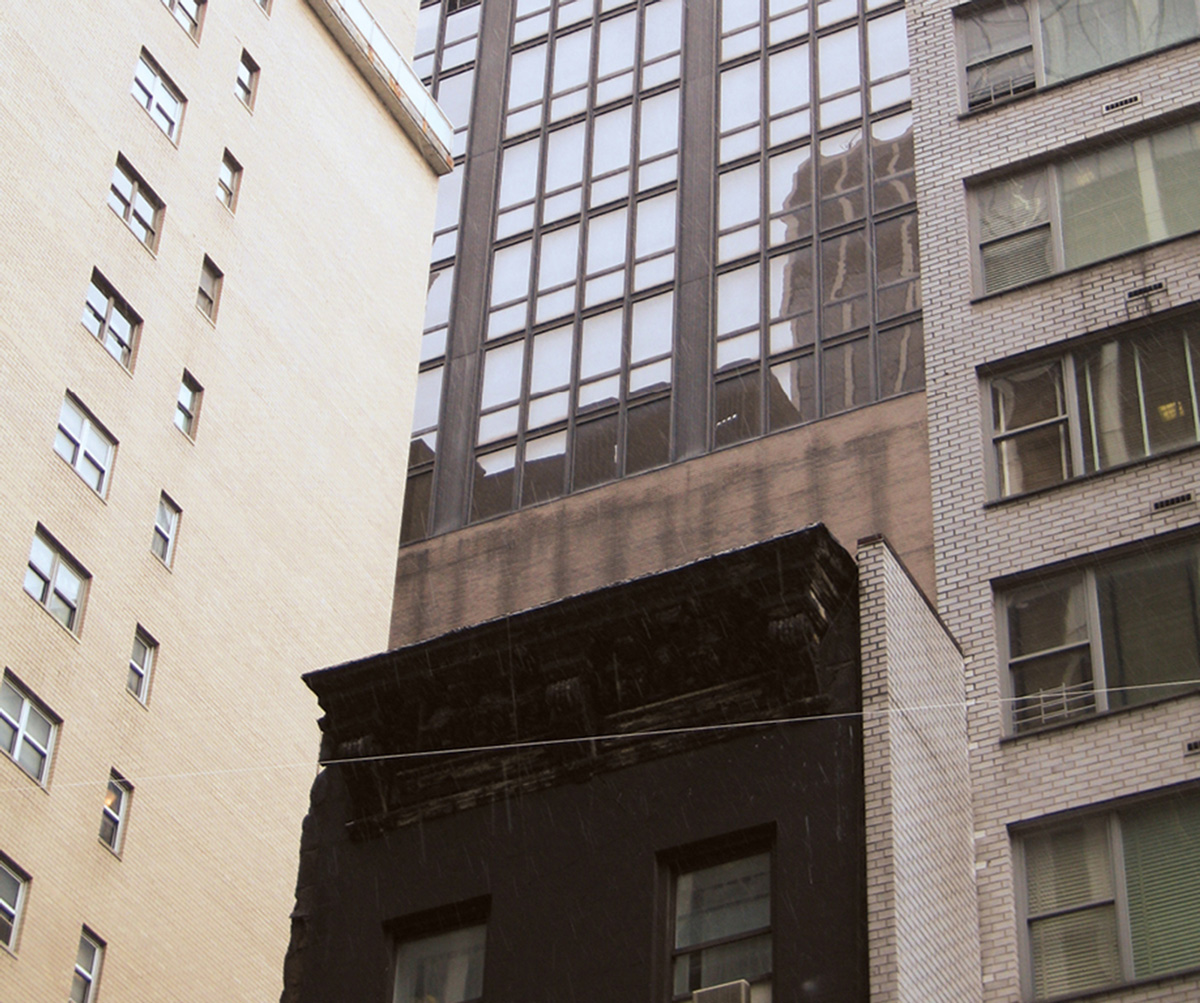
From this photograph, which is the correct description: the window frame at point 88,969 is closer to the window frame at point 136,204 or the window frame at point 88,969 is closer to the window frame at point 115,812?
the window frame at point 115,812

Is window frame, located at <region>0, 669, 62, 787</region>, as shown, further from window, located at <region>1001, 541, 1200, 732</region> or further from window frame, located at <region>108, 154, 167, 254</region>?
window, located at <region>1001, 541, 1200, 732</region>

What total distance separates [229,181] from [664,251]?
47.0 feet

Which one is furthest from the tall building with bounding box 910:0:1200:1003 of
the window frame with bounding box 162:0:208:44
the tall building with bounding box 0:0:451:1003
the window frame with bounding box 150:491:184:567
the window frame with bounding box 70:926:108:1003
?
the window frame with bounding box 162:0:208:44

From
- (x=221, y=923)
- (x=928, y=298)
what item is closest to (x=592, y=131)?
(x=221, y=923)

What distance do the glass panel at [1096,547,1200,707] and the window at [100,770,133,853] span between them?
2288 cm

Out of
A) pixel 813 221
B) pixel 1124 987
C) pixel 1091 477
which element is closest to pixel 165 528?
pixel 813 221

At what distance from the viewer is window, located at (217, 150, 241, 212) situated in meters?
48.2

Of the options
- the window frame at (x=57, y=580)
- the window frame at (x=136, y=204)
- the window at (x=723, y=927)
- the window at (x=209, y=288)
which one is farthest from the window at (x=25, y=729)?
the window at (x=723, y=927)

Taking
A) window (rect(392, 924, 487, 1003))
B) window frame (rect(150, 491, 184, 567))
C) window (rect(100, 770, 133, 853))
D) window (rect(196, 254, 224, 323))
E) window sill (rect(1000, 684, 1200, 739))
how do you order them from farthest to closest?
window (rect(196, 254, 224, 323)), window frame (rect(150, 491, 184, 567)), window (rect(100, 770, 133, 853)), window (rect(392, 924, 487, 1003)), window sill (rect(1000, 684, 1200, 739))

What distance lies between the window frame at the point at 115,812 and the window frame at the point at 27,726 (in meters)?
1.67

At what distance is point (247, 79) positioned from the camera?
167 feet

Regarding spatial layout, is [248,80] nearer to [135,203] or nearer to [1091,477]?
[135,203]

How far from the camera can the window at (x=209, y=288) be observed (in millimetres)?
46500

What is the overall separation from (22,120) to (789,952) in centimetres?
2917
